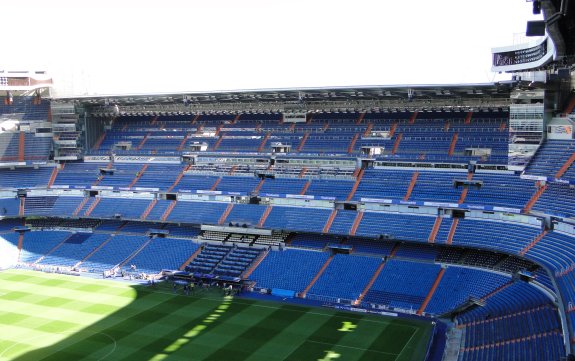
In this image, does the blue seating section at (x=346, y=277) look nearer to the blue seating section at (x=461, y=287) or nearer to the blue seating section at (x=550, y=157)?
the blue seating section at (x=461, y=287)

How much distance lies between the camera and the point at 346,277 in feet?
130

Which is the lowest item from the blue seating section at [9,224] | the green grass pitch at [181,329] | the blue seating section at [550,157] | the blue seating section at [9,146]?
the green grass pitch at [181,329]

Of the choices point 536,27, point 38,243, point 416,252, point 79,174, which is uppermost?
point 79,174

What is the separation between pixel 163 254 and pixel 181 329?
14408 millimetres

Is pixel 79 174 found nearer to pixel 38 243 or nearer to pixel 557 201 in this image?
pixel 38 243

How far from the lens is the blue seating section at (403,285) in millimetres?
36375

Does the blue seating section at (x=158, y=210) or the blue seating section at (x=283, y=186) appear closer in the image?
the blue seating section at (x=283, y=186)

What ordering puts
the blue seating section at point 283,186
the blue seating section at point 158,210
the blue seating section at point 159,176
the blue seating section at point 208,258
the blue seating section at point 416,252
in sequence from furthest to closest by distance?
the blue seating section at point 159,176 < the blue seating section at point 158,210 < the blue seating section at point 283,186 < the blue seating section at point 208,258 < the blue seating section at point 416,252

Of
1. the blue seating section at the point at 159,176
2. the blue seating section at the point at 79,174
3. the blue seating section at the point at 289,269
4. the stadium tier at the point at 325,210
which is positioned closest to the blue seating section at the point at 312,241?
the stadium tier at the point at 325,210

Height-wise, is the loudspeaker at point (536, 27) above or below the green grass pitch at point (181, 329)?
above

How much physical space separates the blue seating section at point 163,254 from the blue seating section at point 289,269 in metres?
7.02

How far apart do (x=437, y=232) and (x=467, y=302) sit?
6.48m

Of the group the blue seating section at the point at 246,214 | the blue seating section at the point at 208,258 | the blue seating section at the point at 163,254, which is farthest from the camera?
the blue seating section at the point at 246,214

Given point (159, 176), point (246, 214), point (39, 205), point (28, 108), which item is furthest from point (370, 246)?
point (28, 108)
